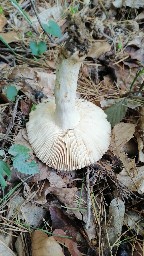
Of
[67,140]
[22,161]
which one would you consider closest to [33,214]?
[22,161]

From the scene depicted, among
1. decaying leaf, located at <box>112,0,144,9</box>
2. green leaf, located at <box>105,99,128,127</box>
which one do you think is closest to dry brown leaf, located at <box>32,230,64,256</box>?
green leaf, located at <box>105,99,128,127</box>

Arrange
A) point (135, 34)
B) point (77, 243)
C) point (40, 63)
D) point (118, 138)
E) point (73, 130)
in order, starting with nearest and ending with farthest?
point (77, 243) < point (73, 130) < point (118, 138) < point (40, 63) < point (135, 34)

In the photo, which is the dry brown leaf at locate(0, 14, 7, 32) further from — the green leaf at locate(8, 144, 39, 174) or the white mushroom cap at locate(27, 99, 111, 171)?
the green leaf at locate(8, 144, 39, 174)

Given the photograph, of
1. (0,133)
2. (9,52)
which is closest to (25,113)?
(0,133)

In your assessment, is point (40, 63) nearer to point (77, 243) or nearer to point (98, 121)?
point (98, 121)

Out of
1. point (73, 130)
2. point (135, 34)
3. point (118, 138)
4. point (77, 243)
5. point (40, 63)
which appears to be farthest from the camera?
point (135, 34)

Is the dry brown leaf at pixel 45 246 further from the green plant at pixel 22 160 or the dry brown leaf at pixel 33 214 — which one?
the green plant at pixel 22 160
